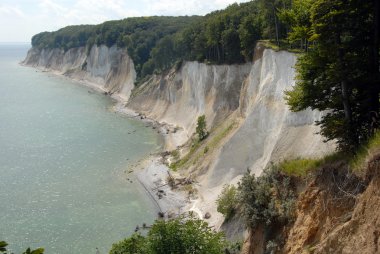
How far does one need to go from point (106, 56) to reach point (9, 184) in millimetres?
77095

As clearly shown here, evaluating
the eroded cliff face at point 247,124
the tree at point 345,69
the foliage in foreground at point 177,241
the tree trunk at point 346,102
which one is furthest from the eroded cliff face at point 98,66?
the tree trunk at point 346,102

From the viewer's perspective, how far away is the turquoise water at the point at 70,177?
3725 centimetres

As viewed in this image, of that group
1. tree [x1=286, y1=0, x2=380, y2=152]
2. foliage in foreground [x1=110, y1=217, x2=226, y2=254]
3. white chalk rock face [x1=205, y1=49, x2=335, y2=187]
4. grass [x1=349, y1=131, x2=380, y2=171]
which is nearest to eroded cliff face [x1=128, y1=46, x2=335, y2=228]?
white chalk rock face [x1=205, y1=49, x2=335, y2=187]

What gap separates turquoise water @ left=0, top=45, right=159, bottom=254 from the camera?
37250mm

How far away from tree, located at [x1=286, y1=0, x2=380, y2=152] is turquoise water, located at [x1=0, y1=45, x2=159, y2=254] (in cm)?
2285

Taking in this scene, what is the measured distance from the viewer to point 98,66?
412ft

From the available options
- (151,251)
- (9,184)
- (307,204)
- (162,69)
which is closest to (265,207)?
(307,204)

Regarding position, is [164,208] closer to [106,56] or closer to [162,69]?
[162,69]

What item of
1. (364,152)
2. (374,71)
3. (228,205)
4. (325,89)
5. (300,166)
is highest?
(374,71)

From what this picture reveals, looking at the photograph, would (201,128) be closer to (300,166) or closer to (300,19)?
(300,166)

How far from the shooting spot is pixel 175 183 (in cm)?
4625

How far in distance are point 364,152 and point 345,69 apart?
3580 mm

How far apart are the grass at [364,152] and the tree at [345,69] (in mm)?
886

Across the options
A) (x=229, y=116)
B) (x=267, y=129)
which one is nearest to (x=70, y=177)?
(x=229, y=116)
